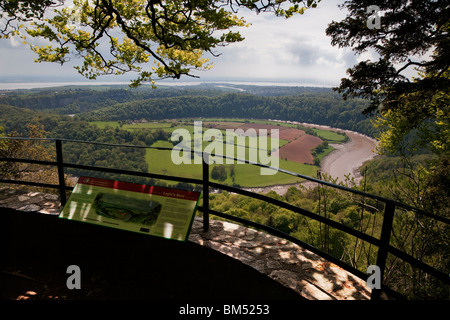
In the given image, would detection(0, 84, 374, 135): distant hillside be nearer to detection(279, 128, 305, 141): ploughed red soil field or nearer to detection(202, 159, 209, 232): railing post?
detection(279, 128, 305, 141): ploughed red soil field

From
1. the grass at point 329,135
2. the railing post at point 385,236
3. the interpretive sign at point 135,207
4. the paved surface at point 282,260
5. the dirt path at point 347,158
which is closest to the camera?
the railing post at point 385,236

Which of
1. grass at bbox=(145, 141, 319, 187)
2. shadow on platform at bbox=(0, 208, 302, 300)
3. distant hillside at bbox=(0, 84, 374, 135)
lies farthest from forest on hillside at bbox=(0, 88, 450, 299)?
shadow on platform at bbox=(0, 208, 302, 300)

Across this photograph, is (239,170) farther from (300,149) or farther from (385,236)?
(385,236)

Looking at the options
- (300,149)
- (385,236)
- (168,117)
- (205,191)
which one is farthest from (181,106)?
(385,236)

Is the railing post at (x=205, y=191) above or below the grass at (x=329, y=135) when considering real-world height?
above

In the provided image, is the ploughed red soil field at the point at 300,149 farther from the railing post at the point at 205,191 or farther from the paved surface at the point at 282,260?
the railing post at the point at 205,191

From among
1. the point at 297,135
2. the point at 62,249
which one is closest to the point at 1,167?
the point at 62,249

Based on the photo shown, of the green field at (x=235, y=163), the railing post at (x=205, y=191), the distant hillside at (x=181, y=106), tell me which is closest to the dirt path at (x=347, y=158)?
the green field at (x=235, y=163)
